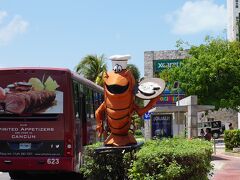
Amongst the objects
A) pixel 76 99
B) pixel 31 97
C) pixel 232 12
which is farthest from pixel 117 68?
pixel 232 12

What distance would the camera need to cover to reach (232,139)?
28.3m

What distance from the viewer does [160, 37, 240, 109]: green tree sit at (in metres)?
42.1

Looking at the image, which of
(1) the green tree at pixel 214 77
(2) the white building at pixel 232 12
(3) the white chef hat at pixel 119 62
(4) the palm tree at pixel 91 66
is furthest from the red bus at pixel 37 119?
(2) the white building at pixel 232 12

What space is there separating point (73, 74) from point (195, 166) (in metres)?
6.49

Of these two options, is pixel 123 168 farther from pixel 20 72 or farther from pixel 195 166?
pixel 20 72

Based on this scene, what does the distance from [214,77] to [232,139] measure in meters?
15.0

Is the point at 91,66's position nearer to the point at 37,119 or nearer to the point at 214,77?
the point at 214,77

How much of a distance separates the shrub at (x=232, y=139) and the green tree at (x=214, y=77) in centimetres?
1340

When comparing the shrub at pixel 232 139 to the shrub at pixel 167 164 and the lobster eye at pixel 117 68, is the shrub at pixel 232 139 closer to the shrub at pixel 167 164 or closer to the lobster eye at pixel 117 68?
the lobster eye at pixel 117 68

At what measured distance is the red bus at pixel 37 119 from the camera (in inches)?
551

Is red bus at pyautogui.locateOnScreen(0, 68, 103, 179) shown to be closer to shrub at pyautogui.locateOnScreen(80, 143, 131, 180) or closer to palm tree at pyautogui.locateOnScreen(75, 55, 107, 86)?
shrub at pyautogui.locateOnScreen(80, 143, 131, 180)

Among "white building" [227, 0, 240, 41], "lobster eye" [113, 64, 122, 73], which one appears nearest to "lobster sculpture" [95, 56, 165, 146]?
"lobster eye" [113, 64, 122, 73]

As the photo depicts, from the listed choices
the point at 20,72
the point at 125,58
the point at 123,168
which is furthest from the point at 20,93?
the point at 123,168

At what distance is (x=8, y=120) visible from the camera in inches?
562
